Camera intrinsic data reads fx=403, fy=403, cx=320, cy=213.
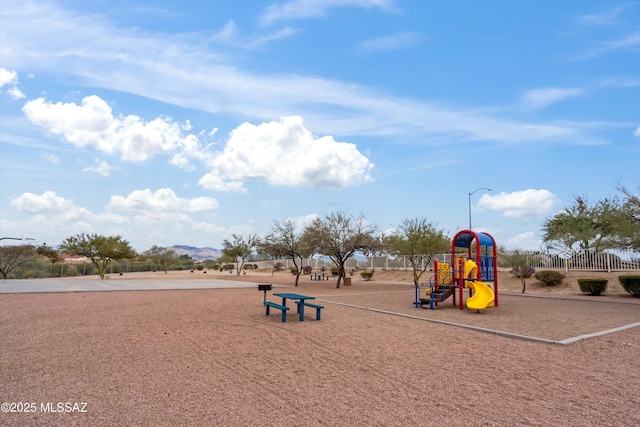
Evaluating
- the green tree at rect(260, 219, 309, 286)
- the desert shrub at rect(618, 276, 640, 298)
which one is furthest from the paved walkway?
the desert shrub at rect(618, 276, 640, 298)

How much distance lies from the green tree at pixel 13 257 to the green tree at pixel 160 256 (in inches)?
687

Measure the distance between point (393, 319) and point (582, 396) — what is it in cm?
631

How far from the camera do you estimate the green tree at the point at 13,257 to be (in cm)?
4306

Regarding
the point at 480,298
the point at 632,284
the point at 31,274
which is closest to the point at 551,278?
the point at 632,284

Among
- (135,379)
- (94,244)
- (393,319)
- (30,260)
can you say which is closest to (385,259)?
(94,244)

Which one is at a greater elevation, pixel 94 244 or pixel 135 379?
pixel 94 244

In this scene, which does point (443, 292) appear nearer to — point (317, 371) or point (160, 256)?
point (317, 371)

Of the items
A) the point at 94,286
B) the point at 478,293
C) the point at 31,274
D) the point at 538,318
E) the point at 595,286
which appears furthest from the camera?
the point at 31,274

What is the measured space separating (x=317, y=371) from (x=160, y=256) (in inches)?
2634

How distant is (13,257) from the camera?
4488cm

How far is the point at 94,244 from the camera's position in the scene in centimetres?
3822

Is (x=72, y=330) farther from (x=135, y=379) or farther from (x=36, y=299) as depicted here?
(x=36, y=299)

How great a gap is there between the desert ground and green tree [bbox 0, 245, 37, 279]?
132 ft

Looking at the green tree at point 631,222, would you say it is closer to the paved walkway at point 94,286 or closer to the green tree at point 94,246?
the paved walkway at point 94,286
